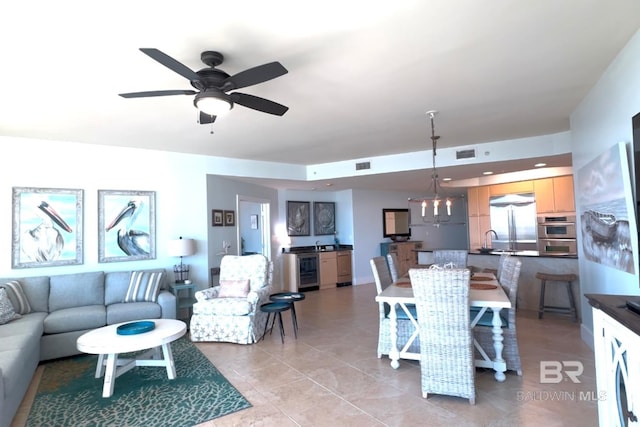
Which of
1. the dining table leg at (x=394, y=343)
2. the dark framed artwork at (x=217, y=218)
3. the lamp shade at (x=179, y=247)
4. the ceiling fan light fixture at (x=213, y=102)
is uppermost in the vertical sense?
the ceiling fan light fixture at (x=213, y=102)

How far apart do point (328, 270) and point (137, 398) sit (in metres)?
5.48

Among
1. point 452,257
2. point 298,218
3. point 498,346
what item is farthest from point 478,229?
point 498,346

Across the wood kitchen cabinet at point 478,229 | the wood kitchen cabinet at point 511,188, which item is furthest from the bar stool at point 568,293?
the wood kitchen cabinet at point 478,229

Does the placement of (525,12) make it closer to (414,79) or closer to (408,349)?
(414,79)

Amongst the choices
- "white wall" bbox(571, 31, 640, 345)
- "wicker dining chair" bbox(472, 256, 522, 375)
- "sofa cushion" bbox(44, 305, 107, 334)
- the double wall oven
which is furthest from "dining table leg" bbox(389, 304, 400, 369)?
the double wall oven

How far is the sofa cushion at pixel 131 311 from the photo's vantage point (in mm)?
4043

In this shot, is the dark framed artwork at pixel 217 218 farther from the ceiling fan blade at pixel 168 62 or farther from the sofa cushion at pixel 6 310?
the ceiling fan blade at pixel 168 62

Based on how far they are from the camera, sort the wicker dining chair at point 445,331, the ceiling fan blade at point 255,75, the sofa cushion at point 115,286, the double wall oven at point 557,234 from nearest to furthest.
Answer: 1. the ceiling fan blade at point 255,75
2. the wicker dining chair at point 445,331
3. the sofa cushion at point 115,286
4. the double wall oven at point 557,234

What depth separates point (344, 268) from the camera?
8375mm

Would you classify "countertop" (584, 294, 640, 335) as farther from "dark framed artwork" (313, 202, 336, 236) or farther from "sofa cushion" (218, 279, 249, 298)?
"dark framed artwork" (313, 202, 336, 236)

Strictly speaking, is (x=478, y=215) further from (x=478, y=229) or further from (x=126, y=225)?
(x=126, y=225)

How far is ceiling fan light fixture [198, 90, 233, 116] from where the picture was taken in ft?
7.63

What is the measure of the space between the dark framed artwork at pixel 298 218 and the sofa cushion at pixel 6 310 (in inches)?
205

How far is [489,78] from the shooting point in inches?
115
